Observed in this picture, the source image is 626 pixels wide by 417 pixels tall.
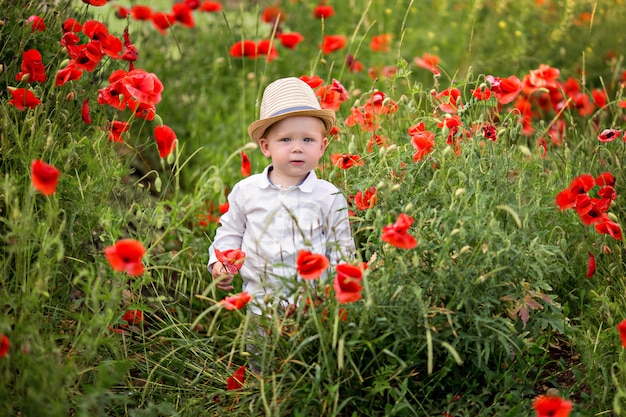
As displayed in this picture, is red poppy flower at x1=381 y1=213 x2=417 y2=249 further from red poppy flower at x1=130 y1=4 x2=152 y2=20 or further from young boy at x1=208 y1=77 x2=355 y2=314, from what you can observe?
red poppy flower at x1=130 y1=4 x2=152 y2=20

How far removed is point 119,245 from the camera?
2.03 m

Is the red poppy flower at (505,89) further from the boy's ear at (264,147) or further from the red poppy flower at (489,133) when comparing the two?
the boy's ear at (264,147)

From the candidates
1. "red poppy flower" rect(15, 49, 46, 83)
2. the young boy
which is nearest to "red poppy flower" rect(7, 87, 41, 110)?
"red poppy flower" rect(15, 49, 46, 83)

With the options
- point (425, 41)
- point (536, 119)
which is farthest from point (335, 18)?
point (536, 119)

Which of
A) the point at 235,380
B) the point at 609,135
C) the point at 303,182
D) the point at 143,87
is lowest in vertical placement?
the point at 235,380

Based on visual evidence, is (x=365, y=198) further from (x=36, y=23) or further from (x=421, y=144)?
(x=36, y=23)

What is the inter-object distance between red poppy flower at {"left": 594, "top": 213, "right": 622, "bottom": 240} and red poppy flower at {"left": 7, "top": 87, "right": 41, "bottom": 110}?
72.3 inches

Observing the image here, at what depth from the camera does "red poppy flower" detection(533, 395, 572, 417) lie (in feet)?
6.88

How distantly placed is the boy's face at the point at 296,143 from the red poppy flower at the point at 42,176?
87cm

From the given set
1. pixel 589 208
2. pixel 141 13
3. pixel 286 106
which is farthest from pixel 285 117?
pixel 141 13

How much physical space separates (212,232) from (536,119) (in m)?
2.46

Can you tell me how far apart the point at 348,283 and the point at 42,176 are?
0.82 meters

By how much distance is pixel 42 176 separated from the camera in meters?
2.02

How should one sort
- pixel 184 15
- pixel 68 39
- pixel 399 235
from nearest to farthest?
pixel 399 235 → pixel 68 39 → pixel 184 15
